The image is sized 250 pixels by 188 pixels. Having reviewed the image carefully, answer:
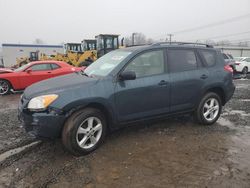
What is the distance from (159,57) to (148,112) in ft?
3.66

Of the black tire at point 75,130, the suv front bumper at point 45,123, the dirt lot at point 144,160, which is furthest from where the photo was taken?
the black tire at point 75,130

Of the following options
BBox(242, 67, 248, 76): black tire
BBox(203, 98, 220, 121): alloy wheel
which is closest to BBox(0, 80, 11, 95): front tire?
BBox(203, 98, 220, 121): alloy wheel

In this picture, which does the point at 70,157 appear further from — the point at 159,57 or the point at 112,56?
the point at 159,57

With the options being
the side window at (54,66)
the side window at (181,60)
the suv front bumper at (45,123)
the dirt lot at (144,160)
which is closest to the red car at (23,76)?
the side window at (54,66)

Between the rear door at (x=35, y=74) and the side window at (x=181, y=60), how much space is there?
→ 7110 millimetres

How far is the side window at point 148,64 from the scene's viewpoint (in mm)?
4492

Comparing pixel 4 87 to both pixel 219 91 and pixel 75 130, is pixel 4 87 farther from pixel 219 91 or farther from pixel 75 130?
pixel 219 91

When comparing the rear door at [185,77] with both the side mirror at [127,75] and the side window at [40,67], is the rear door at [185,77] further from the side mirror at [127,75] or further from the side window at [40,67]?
the side window at [40,67]

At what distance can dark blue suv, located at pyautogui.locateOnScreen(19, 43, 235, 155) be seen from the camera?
378cm

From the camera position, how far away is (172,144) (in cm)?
451

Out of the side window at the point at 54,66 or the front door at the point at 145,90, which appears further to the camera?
the side window at the point at 54,66

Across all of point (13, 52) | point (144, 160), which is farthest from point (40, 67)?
point (13, 52)

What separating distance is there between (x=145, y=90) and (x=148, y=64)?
1.81 ft

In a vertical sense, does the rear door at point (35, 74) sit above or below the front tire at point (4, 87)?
above
